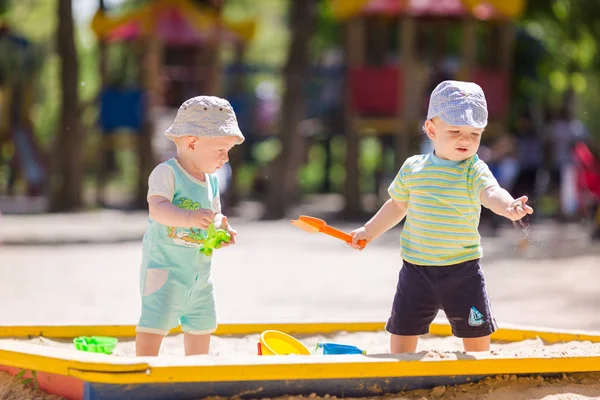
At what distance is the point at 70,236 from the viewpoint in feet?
47.7

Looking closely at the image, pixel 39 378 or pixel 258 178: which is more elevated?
pixel 258 178

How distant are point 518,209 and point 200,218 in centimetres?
121

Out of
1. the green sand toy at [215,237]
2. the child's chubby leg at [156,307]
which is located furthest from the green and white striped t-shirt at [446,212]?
the child's chubby leg at [156,307]

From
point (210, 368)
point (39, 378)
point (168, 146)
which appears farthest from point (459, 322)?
point (168, 146)

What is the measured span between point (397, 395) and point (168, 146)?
17.2 metres

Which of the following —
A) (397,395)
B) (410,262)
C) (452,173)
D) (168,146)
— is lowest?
(397,395)

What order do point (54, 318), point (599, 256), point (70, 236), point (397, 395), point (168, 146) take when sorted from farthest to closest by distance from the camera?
point (168, 146) < point (70, 236) < point (599, 256) < point (54, 318) < point (397, 395)

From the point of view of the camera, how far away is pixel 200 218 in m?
4.12

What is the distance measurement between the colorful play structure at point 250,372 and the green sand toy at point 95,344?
55cm

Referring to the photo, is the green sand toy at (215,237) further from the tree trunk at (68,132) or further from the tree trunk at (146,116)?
the tree trunk at (146,116)

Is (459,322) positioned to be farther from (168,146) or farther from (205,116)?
(168,146)

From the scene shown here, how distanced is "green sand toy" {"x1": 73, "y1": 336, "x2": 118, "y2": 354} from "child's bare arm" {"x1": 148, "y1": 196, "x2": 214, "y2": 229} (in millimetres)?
809

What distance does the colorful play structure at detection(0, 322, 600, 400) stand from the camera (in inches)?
142

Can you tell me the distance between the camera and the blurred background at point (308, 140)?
29.6 feet
